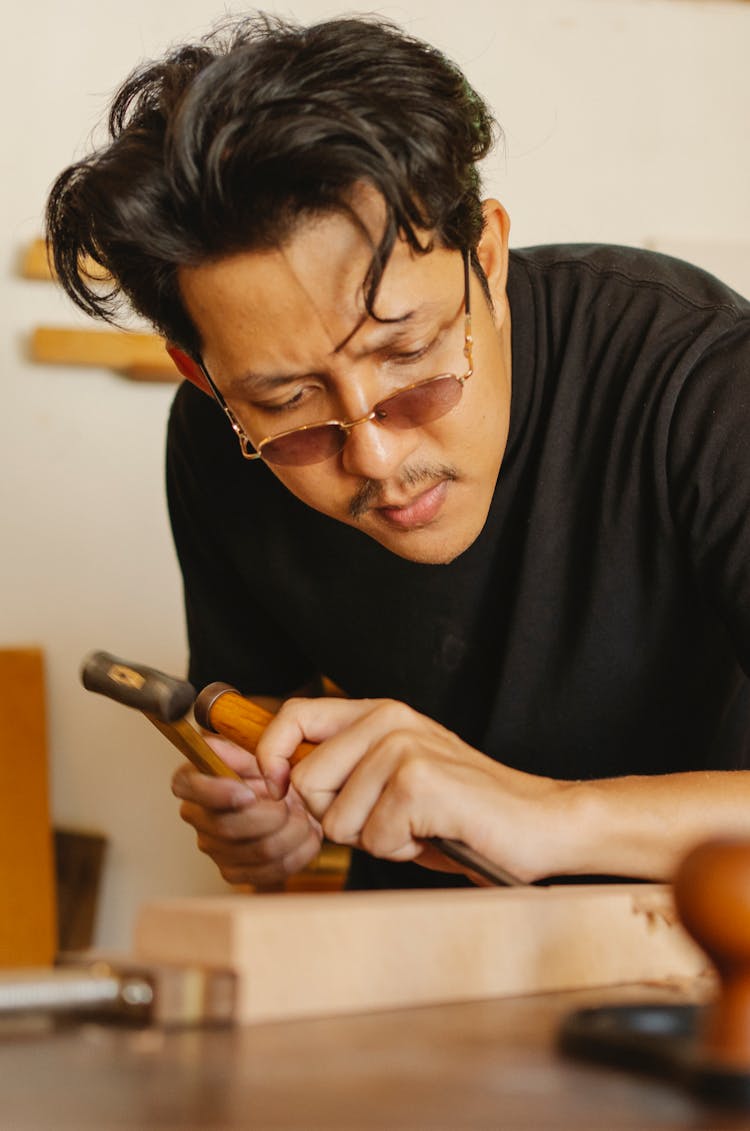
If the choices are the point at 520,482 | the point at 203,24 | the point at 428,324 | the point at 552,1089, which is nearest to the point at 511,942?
the point at 552,1089

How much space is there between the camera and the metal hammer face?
1206mm

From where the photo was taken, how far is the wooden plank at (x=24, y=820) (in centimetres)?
280

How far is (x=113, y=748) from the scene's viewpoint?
10.0 ft

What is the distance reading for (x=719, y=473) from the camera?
4.20 feet

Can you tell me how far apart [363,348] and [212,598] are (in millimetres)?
705

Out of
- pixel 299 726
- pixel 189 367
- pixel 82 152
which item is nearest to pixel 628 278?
pixel 189 367

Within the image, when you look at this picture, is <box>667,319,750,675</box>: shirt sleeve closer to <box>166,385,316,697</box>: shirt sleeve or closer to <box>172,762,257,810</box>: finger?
<box>172,762,257,810</box>: finger

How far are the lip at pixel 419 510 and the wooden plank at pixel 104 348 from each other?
63.6 inches

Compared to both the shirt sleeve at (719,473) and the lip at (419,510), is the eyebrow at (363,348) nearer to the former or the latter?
the lip at (419,510)

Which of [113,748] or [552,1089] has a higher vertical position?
[552,1089]

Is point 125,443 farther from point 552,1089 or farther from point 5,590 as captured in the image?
point 552,1089

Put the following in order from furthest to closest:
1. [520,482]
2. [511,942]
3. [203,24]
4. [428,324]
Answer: [203,24]
[520,482]
[428,324]
[511,942]

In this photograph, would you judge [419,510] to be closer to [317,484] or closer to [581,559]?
[317,484]

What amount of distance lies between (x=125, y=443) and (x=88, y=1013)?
2449 millimetres
